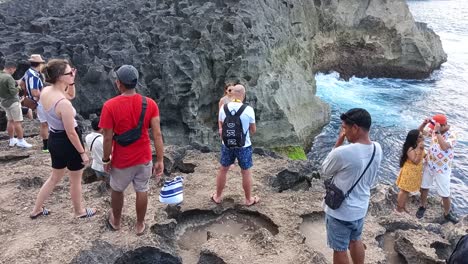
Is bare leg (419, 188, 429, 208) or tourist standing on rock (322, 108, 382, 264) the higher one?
tourist standing on rock (322, 108, 382, 264)

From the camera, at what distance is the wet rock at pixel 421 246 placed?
8.34 metres

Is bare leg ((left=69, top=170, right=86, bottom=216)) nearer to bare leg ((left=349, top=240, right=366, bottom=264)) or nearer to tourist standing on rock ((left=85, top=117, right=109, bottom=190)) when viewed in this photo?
tourist standing on rock ((left=85, top=117, right=109, bottom=190))

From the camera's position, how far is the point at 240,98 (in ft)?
25.9

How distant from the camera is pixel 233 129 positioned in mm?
7730

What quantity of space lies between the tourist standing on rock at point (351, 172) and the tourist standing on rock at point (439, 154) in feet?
15.3

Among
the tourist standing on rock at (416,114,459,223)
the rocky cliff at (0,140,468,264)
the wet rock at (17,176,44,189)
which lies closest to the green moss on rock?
the rocky cliff at (0,140,468,264)

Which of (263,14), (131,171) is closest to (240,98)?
(131,171)

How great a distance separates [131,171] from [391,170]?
14.5 metres

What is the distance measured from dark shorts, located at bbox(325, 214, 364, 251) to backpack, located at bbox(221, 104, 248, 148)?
7.71 feet

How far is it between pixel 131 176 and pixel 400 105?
24.9 meters

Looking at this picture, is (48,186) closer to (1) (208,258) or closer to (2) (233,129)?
(1) (208,258)

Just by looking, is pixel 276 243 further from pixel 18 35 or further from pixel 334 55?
pixel 334 55

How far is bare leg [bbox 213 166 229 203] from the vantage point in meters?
8.32

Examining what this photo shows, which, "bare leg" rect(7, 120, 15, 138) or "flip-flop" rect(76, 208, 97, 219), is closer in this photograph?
"flip-flop" rect(76, 208, 97, 219)
